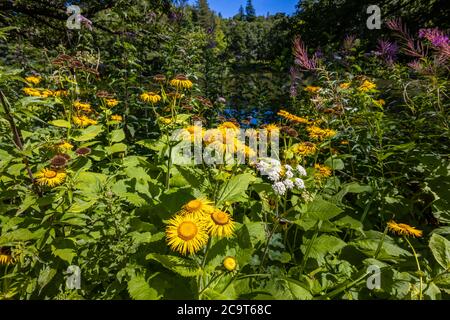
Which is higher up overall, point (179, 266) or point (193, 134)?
point (193, 134)

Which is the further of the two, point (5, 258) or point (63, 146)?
point (63, 146)

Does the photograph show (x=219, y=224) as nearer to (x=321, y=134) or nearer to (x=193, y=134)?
(x=193, y=134)

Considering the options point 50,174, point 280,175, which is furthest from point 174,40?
point 280,175

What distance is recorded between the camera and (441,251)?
1553 mm

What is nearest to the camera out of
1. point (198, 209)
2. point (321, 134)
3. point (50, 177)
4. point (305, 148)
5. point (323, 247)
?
point (198, 209)

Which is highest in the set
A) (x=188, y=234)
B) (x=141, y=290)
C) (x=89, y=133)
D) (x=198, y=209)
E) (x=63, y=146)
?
(x=89, y=133)

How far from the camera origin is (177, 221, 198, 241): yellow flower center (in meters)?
1.34

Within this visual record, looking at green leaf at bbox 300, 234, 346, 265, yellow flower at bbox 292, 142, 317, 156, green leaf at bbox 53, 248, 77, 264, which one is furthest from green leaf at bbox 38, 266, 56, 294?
yellow flower at bbox 292, 142, 317, 156

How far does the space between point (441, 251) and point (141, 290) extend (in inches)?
64.8

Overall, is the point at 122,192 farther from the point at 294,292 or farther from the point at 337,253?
the point at 337,253

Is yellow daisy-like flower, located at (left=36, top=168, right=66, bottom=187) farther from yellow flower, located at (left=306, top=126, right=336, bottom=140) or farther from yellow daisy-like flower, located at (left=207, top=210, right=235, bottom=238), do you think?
yellow flower, located at (left=306, top=126, right=336, bottom=140)

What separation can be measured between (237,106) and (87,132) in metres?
3.28

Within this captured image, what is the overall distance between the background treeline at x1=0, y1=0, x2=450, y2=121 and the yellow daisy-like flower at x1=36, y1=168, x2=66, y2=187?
86.6 inches

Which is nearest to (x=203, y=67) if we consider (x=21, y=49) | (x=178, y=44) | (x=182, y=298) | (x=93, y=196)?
(x=178, y=44)
